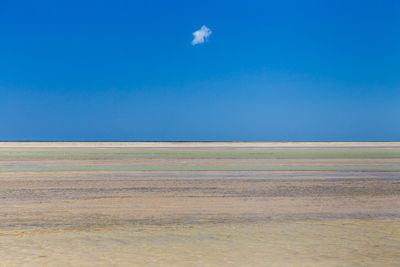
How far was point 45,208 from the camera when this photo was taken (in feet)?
59.2

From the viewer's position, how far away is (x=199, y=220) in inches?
630

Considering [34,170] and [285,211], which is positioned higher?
[34,170]

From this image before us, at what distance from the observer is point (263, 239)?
1341 cm

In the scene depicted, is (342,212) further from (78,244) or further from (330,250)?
(78,244)

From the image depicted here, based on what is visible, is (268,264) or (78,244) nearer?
(268,264)

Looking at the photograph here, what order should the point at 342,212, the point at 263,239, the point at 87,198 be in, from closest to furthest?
the point at 263,239 < the point at 342,212 < the point at 87,198

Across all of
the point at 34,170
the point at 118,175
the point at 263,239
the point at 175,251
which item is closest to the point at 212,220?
the point at 263,239

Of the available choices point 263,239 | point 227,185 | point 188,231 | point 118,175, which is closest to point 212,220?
point 188,231

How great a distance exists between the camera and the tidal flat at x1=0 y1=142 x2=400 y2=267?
11.9m

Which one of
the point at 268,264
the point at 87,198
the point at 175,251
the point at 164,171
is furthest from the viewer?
the point at 164,171

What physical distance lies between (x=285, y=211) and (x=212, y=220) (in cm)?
270

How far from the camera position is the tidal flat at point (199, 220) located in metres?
11.9

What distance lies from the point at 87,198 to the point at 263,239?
8.68 metres

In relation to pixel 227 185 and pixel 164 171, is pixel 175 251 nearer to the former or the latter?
pixel 227 185
